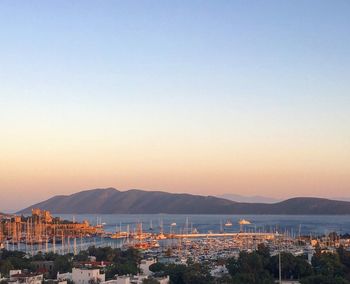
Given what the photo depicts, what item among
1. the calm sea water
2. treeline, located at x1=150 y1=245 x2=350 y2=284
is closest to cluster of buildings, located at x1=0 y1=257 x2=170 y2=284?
treeline, located at x1=150 y1=245 x2=350 y2=284

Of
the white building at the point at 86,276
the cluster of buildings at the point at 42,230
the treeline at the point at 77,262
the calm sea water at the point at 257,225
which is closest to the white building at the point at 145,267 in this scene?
the treeline at the point at 77,262

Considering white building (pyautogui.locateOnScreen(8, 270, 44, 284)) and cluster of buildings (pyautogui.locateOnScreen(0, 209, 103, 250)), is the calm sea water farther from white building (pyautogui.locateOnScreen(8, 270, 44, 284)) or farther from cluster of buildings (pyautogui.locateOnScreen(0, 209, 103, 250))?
white building (pyautogui.locateOnScreen(8, 270, 44, 284))

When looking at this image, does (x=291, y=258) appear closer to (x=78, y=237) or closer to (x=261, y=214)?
(x=78, y=237)

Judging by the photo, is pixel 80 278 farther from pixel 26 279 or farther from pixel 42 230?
pixel 42 230

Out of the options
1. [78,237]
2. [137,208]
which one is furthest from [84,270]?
[137,208]

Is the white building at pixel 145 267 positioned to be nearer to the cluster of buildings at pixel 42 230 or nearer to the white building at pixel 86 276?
the white building at pixel 86 276
